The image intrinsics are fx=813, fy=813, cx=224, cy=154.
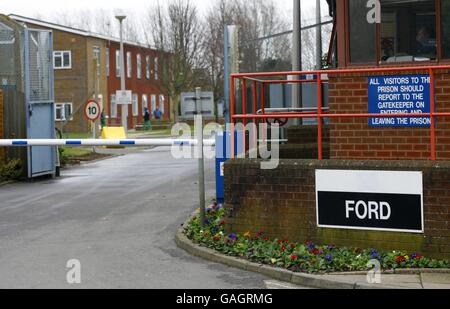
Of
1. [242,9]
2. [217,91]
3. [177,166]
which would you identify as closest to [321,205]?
[177,166]

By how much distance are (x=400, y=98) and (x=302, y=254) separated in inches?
89.9

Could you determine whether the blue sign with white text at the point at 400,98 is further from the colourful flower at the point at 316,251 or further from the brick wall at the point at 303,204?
the colourful flower at the point at 316,251

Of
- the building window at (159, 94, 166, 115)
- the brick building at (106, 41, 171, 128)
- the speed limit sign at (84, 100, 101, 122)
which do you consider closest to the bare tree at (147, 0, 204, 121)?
the brick building at (106, 41, 171, 128)

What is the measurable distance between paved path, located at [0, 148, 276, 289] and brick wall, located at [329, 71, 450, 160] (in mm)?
2404

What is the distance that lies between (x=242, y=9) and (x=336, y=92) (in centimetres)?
5309

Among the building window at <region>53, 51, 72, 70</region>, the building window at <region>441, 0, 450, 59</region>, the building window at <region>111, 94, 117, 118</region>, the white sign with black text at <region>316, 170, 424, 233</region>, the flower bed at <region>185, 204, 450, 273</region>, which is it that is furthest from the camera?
the building window at <region>111, 94, 117, 118</region>

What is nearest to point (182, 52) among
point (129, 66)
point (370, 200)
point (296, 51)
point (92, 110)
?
point (129, 66)

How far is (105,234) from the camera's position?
1184cm

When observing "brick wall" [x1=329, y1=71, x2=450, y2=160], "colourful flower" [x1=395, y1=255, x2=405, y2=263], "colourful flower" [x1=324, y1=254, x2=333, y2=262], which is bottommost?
"colourful flower" [x1=395, y1=255, x2=405, y2=263]

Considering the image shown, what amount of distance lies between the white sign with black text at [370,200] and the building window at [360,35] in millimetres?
1774

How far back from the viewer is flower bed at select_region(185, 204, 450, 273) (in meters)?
9.10

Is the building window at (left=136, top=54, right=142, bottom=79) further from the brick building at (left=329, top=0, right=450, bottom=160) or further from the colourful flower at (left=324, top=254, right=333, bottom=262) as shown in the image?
the colourful flower at (left=324, top=254, right=333, bottom=262)

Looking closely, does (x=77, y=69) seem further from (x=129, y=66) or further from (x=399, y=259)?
(x=399, y=259)

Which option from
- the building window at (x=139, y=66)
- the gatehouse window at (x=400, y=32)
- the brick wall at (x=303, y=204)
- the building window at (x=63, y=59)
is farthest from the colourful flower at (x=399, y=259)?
the building window at (x=139, y=66)
